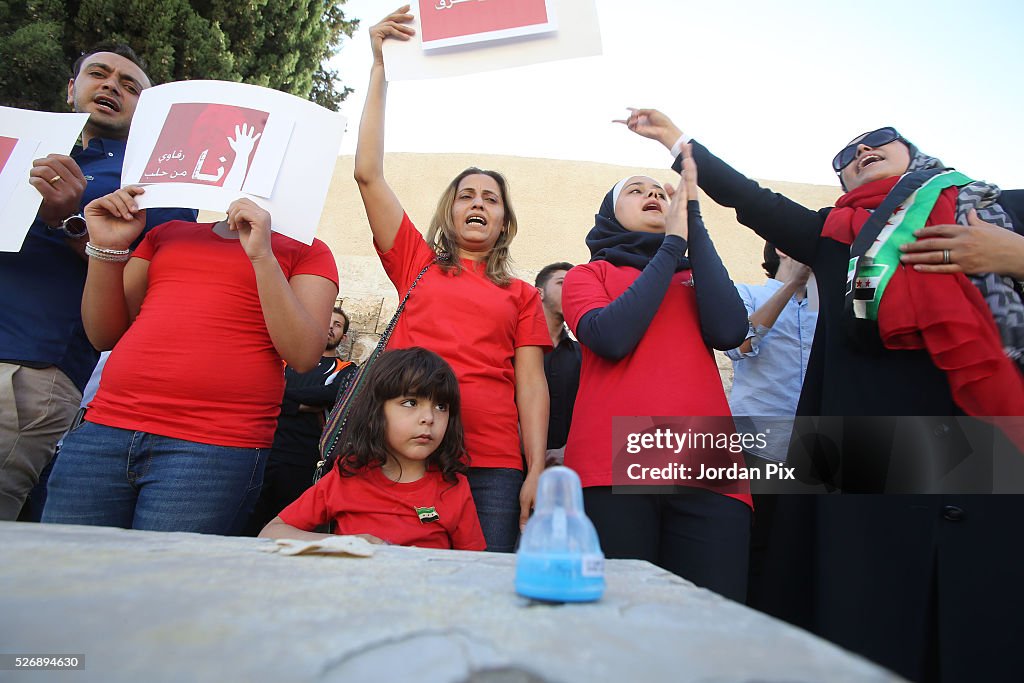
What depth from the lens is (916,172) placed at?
203cm

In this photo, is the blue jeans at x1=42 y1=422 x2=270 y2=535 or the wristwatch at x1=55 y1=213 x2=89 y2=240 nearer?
the blue jeans at x1=42 y1=422 x2=270 y2=535

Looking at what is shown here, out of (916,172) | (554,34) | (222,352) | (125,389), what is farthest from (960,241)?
(125,389)

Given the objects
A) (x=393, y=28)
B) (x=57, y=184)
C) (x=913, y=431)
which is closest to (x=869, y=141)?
(x=913, y=431)

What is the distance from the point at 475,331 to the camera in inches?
90.0

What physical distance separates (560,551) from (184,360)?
5.06ft

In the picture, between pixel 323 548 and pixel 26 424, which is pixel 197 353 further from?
pixel 323 548

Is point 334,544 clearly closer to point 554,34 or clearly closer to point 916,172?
point 554,34

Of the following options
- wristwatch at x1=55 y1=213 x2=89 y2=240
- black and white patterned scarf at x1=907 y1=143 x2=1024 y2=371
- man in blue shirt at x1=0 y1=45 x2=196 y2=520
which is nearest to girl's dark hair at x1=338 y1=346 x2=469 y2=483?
man in blue shirt at x1=0 y1=45 x2=196 y2=520

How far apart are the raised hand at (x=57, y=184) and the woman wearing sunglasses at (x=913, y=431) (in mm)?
2360

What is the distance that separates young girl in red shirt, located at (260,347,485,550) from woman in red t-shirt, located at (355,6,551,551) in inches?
3.0

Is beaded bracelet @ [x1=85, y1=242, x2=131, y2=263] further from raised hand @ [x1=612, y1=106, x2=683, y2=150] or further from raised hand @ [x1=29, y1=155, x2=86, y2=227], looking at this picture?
raised hand @ [x1=612, y1=106, x2=683, y2=150]

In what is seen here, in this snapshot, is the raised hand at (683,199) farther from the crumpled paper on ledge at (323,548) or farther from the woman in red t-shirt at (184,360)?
the crumpled paper on ledge at (323,548)

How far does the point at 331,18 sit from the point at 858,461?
1092cm

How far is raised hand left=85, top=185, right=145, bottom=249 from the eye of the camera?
2.12 m
